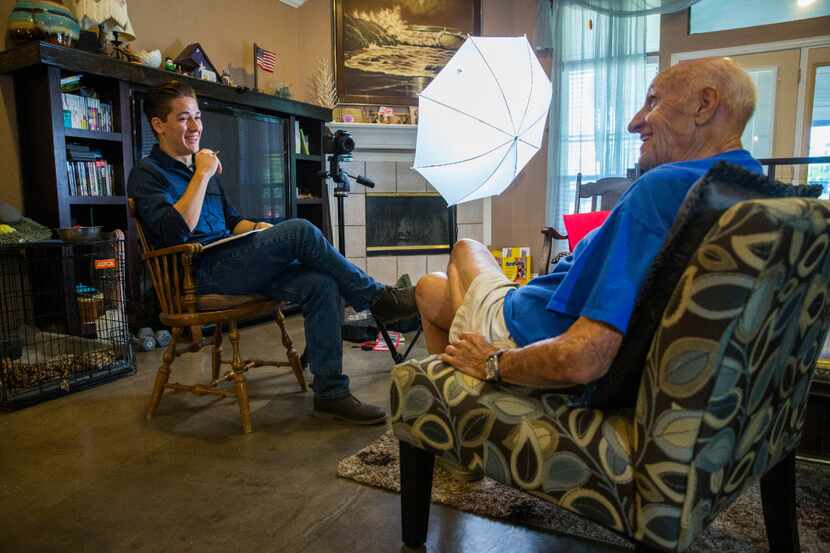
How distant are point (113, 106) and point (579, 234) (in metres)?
2.71

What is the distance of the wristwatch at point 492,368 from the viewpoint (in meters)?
1.06

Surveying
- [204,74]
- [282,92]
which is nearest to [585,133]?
[282,92]

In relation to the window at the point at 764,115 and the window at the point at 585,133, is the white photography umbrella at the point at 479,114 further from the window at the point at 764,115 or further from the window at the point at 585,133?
the window at the point at 764,115

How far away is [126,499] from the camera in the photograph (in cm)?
153

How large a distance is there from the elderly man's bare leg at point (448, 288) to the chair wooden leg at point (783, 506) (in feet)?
2.52

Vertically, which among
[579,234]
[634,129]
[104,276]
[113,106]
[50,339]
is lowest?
[50,339]

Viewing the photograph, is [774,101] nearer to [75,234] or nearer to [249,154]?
[249,154]

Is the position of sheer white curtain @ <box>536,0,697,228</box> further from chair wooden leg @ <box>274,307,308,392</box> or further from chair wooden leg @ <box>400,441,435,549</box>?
chair wooden leg @ <box>400,441,435,549</box>

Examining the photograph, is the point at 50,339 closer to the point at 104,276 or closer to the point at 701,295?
the point at 104,276

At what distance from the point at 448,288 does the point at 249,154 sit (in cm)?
273

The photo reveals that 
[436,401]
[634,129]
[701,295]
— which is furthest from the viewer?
[634,129]

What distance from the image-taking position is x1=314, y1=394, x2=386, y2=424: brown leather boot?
6.63 ft

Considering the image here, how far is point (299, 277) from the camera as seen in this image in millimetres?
2105

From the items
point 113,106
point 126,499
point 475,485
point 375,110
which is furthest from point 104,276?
point 375,110
